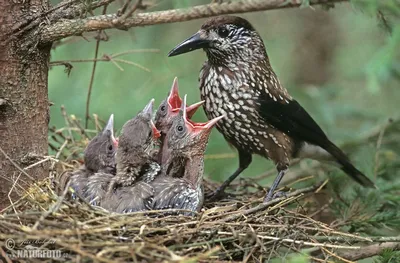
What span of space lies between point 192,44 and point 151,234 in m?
1.64

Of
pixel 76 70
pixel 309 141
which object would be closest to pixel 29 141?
pixel 309 141

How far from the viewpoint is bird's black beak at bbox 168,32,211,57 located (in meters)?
4.57

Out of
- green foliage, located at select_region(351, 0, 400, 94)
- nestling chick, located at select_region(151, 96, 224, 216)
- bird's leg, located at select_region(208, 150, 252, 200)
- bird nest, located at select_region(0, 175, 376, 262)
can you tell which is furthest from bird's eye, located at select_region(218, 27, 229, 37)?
bird nest, located at select_region(0, 175, 376, 262)

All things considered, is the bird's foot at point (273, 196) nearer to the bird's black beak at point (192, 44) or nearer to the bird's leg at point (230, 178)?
the bird's leg at point (230, 178)

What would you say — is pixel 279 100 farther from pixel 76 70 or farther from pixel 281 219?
pixel 76 70

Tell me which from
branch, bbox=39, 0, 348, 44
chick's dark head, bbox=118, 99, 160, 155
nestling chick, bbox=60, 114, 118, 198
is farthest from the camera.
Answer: nestling chick, bbox=60, 114, 118, 198

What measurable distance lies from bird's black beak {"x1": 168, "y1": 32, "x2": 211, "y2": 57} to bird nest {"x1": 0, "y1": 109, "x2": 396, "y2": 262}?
1163mm

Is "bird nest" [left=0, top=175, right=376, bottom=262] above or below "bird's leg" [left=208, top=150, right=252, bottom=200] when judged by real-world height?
above

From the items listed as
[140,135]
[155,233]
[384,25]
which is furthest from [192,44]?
[155,233]

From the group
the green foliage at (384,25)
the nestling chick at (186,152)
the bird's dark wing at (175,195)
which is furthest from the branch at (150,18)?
the bird's dark wing at (175,195)

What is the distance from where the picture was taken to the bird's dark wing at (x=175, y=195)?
4125 mm

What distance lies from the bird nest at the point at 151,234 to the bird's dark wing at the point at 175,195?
123 millimetres

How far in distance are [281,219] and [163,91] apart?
3.68 metres

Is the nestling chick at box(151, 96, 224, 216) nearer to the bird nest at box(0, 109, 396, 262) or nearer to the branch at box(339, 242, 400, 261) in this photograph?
the bird nest at box(0, 109, 396, 262)
